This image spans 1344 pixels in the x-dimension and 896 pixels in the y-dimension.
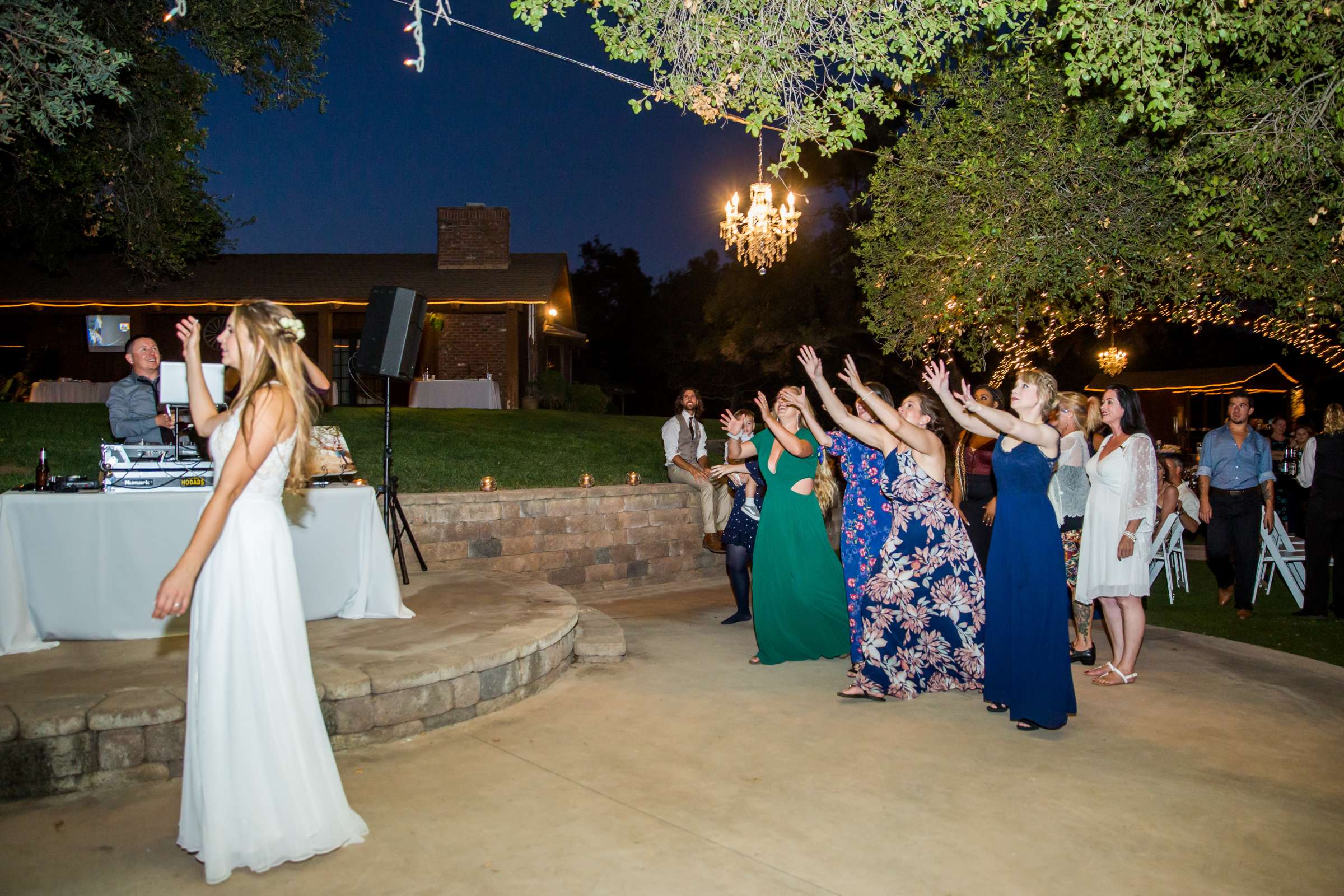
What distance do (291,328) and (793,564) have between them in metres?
3.80

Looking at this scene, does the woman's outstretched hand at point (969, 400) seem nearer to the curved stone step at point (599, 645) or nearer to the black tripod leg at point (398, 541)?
the curved stone step at point (599, 645)

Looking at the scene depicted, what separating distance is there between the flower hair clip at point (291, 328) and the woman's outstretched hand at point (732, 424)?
14.1 feet

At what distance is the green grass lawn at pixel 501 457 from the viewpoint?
7.46 metres

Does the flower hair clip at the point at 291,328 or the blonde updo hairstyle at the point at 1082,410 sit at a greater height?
the flower hair clip at the point at 291,328


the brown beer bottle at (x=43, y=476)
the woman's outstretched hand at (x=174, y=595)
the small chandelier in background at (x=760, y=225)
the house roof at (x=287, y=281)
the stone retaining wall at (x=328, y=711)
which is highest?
the house roof at (x=287, y=281)

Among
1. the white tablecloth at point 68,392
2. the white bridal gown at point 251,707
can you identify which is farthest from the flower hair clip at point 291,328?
the white tablecloth at point 68,392

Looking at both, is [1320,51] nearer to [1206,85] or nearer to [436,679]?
[1206,85]

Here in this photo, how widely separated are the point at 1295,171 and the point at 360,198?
50.1 meters

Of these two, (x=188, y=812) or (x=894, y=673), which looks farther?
(x=894, y=673)

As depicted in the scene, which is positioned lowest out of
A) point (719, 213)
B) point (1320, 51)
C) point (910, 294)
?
point (910, 294)

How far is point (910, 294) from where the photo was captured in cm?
1009

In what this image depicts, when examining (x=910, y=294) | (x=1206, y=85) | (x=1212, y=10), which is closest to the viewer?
(x=1212, y=10)

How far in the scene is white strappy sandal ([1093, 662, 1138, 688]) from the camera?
17.8 feet

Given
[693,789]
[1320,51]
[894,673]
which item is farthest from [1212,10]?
[693,789]
